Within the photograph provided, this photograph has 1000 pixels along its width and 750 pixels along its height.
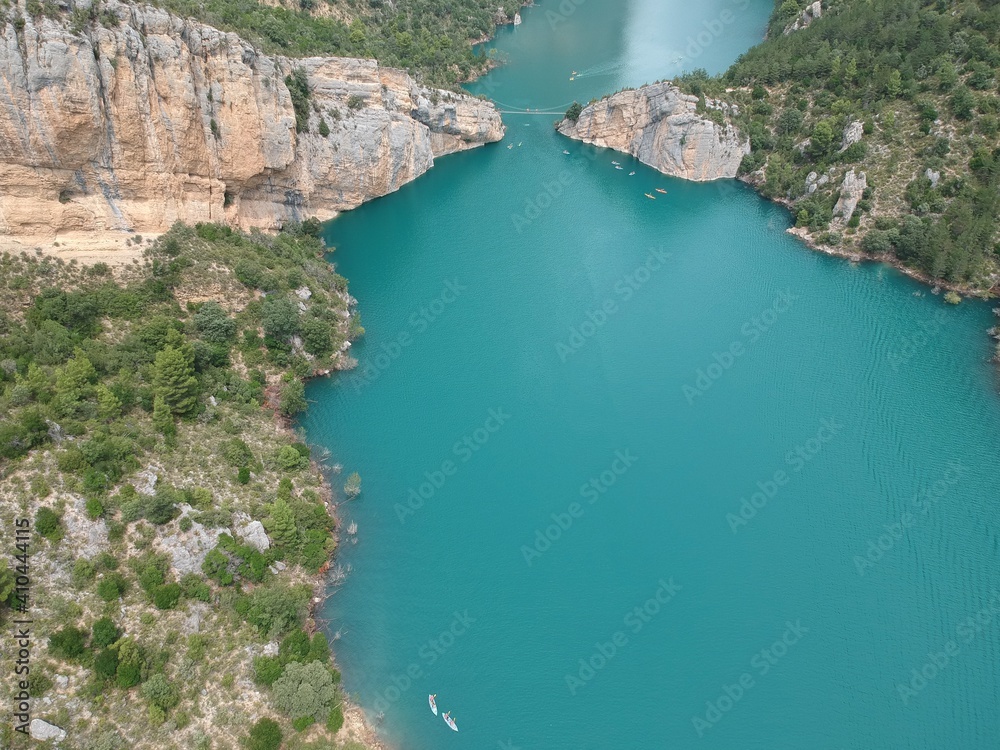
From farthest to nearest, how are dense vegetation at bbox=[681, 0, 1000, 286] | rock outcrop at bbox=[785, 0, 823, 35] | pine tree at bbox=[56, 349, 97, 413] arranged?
rock outcrop at bbox=[785, 0, 823, 35]
dense vegetation at bbox=[681, 0, 1000, 286]
pine tree at bbox=[56, 349, 97, 413]

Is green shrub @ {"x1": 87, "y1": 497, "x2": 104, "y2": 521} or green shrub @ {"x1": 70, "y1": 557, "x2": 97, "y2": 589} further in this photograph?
green shrub @ {"x1": 87, "y1": 497, "x2": 104, "y2": 521}

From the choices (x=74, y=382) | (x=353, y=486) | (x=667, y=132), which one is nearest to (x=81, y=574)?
(x=74, y=382)

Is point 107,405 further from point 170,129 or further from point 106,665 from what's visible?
→ point 170,129

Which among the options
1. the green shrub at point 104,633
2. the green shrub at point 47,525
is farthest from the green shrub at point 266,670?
the green shrub at point 47,525

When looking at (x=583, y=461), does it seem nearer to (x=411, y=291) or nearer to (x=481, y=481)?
(x=481, y=481)

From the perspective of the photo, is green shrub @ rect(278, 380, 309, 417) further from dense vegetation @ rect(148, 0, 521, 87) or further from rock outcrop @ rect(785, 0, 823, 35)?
rock outcrop @ rect(785, 0, 823, 35)

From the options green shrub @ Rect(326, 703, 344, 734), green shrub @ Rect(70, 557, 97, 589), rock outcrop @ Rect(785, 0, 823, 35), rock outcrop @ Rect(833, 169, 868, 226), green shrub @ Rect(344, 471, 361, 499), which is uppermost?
rock outcrop @ Rect(785, 0, 823, 35)

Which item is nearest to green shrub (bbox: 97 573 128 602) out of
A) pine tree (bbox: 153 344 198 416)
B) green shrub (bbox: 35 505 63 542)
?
green shrub (bbox: 35 505 63 542)
